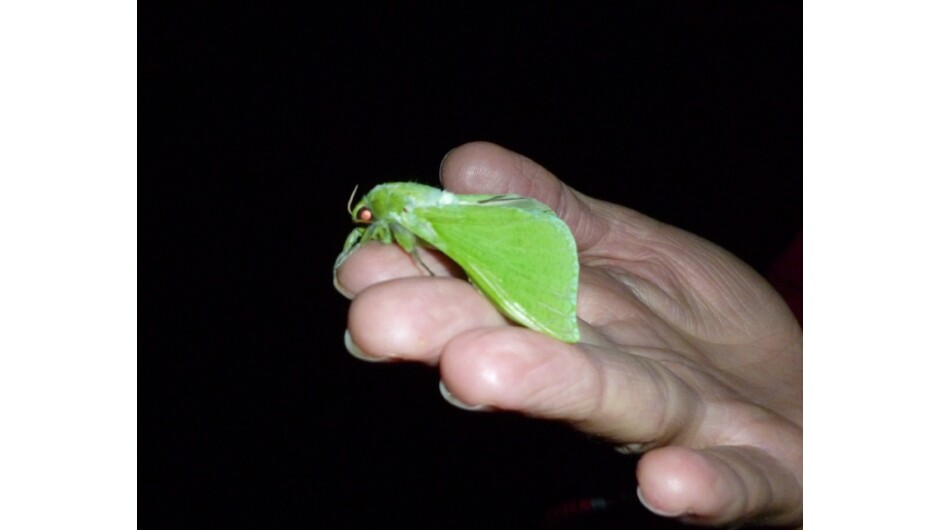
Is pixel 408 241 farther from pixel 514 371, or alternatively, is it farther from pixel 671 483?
pixel 671 483

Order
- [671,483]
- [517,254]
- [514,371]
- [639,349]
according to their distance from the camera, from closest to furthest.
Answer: [514,371] → [671,483] → [517,254] → [639,349]

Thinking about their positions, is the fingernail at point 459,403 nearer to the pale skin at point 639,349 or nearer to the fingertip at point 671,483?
the pale skin at point 639,349

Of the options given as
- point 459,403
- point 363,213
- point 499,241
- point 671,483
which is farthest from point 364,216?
point 671,483

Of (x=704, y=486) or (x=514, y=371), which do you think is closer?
(x=514, y=371)

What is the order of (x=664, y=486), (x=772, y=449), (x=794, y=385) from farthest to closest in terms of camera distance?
(x=794, y=385) → (x=772, y=449) → (x=664, y=486)

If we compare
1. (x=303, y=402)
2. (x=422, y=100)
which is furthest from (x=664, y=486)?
(x=422, y=100)

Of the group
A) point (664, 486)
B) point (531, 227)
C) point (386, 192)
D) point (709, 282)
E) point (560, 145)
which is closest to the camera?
point (664, 486)

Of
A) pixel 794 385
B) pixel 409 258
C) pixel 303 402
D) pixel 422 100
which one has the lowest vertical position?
pixel 303 402

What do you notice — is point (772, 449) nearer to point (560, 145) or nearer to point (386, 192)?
point (386, 192)
